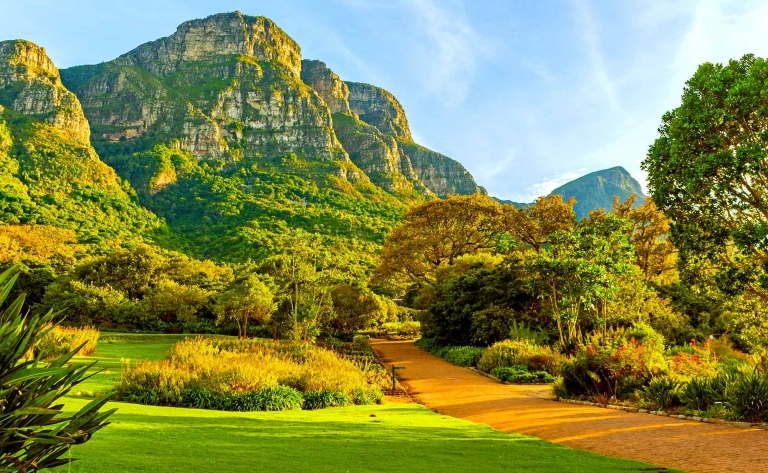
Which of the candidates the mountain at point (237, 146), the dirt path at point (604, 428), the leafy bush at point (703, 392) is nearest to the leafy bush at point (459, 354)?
the dirt path at point (604, 428)

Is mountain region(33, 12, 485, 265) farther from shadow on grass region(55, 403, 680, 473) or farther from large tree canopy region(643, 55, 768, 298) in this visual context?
shadow on grass region(55, 403, 680, 473)

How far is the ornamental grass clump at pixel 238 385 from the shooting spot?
10992 millimetres

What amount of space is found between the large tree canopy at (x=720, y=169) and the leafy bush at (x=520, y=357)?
609cm

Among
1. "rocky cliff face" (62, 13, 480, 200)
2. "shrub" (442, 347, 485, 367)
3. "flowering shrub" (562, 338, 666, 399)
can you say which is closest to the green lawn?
"flowering shrub" (562, 338, 666, 399)

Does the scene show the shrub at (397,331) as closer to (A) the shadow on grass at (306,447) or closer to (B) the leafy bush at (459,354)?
(B) the leafy bush at (459,354)

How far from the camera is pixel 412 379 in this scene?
18.5 meters

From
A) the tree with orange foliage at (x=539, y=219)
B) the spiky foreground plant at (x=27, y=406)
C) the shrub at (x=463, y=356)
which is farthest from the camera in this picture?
the tree with orange foliage at (x=539, y=219)

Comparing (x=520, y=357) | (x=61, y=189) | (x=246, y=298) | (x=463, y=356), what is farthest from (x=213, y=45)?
(x=520, y=357)

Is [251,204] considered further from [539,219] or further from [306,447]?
[306,447]

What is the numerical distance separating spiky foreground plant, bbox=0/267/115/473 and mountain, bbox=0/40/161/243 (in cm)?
7456

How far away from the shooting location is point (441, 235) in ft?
122

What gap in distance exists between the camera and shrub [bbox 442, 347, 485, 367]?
21.9 m

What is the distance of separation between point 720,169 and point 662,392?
6.33 meters

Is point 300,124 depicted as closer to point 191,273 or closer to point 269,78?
point 269,78
